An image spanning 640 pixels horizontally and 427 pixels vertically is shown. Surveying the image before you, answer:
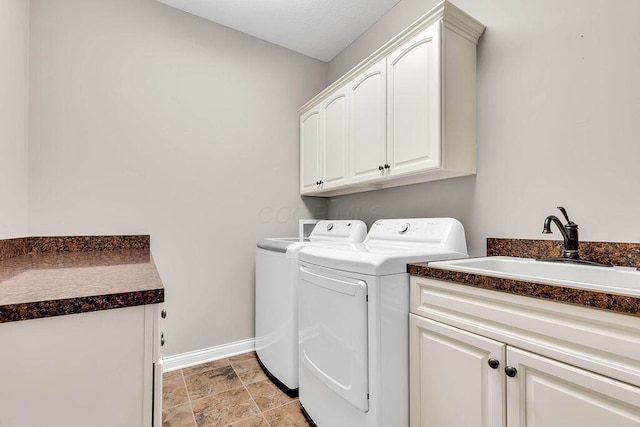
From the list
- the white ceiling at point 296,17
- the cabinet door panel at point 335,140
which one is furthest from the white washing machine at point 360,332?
the white ceiling at point 296,17

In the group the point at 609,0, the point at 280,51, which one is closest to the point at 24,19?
the point at 280,51

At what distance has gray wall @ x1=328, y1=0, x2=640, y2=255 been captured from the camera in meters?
1.17

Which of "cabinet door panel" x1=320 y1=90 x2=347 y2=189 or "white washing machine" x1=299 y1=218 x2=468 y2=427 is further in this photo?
"cabinet door panel" x1=320 y1=90 x2=347 y2=189

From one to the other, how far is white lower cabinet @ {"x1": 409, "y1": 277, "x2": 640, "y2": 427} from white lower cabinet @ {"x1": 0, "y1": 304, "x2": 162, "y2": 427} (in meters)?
0.96

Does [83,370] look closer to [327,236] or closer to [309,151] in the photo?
[327,236]

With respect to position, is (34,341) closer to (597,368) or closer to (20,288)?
(20,288)

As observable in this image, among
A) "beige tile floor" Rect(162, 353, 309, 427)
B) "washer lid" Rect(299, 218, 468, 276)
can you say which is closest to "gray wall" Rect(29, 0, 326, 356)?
"beige tile floor" Rect(162, 353, 309, 427)

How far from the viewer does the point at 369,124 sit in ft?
6.47

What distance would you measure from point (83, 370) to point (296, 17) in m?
2.52

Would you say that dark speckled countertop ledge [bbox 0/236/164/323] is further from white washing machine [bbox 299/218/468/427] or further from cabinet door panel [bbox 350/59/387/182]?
cabinet door panel [bbox 350/59/387/182]

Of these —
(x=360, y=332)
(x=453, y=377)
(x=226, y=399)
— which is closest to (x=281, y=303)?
(x=226, y=399)

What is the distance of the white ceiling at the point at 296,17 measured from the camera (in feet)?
7.14

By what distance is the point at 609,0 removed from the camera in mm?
1207

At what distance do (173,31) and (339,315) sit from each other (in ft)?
7.67
